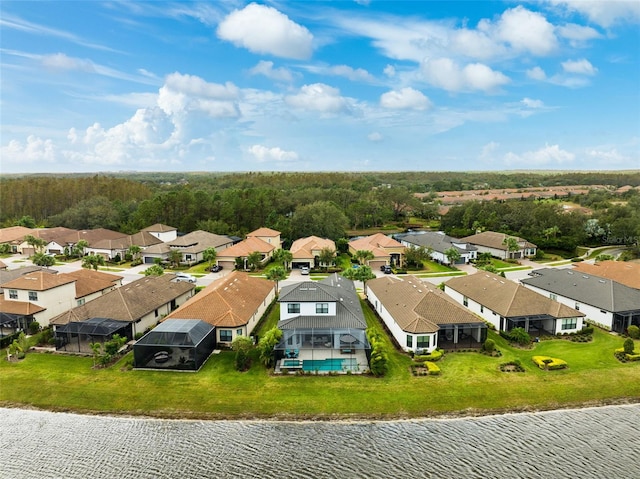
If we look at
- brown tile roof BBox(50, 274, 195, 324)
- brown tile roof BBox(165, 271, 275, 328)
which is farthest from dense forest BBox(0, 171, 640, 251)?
brown tile roof BBox(50, 274, 195, 324)

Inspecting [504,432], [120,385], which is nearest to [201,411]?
[120,385]

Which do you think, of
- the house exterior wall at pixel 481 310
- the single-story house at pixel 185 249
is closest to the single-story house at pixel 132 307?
the single-story house at pixel 185 249

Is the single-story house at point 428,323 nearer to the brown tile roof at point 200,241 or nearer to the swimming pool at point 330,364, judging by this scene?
the swimming pool at point 330,364

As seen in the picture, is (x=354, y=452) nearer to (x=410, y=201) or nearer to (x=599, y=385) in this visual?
(x=599, y=385)

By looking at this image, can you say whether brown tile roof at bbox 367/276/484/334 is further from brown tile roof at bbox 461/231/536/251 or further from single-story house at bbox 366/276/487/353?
brown tile roof at bbox 461/231/536/251

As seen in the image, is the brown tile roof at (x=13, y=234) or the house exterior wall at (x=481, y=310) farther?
the brown tile roof at (x=13, y=234)

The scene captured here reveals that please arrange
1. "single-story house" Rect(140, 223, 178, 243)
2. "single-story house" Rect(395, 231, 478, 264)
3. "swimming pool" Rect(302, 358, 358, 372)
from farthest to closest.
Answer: "single-story house" Rect(140, 223, 178, 243)
"single-story house" Rect(395, 231, 478, 264)
"swimming pool" Rect(302, 358, 358, 372)
